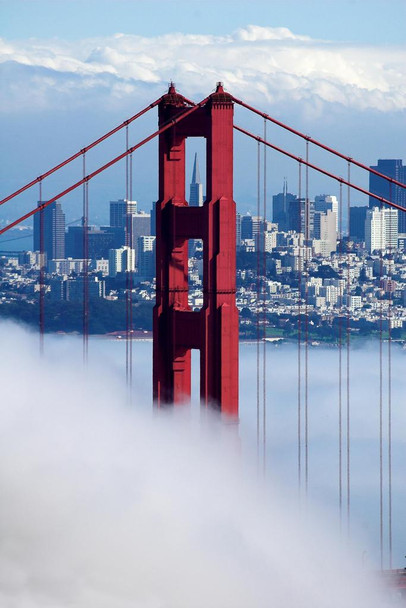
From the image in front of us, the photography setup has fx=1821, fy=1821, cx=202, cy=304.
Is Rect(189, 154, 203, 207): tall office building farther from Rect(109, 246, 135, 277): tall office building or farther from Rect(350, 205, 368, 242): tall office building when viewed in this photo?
Rect(350, 205, 368, 242): tall office building

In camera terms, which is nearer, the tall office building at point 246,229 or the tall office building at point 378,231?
the tall office building at point 246,229

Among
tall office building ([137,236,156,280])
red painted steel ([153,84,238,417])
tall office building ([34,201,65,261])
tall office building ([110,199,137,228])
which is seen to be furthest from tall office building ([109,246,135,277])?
red painted steel ([153,84,238,417])

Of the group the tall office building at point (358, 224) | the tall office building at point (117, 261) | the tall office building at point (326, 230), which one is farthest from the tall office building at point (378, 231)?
the tall office building at point (117, 261)

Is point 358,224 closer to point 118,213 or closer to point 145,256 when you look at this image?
point 118,213

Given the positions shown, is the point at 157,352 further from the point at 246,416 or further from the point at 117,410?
the point at 246,416

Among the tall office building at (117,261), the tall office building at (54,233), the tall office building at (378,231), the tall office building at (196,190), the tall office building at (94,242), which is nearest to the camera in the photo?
the tall office building at (196,190)

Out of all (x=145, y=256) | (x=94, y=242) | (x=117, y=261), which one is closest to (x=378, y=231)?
(x=94, y=242)

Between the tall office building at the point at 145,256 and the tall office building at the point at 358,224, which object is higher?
the tall office building at the point at 358,224

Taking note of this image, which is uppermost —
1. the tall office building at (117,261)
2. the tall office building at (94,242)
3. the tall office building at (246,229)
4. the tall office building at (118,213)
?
the tall office building at (118,213)

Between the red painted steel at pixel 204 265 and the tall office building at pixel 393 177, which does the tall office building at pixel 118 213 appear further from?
the red painted steel at pixel 204 265
